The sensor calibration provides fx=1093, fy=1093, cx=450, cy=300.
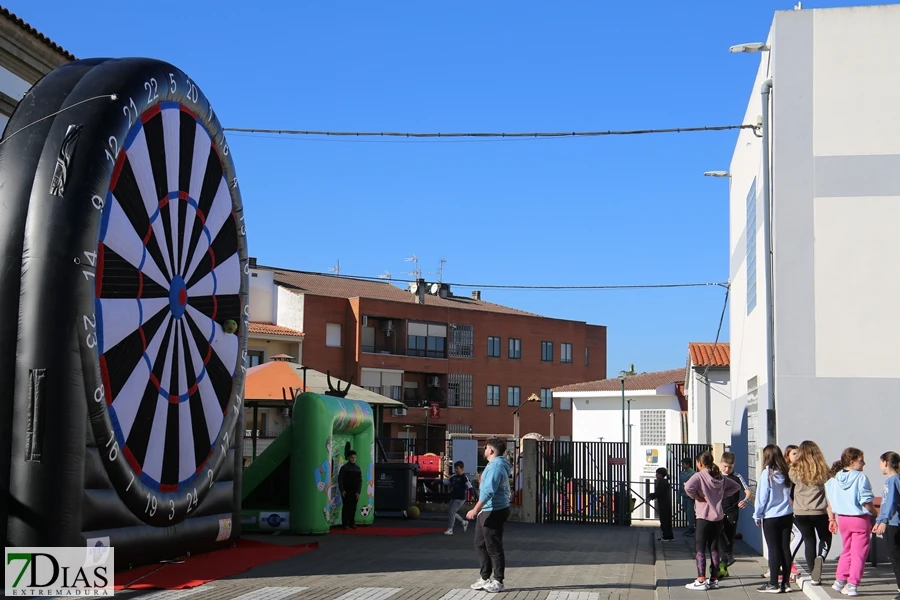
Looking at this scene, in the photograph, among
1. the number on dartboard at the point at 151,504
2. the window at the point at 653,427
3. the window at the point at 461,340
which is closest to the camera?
the number on dartboard at the point at 151,504

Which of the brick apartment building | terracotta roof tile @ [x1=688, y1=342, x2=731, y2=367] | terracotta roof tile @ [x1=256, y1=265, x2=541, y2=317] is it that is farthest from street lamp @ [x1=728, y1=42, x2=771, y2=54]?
terracotta roof tile @ [x1=256, y1=265, x2=541, y2=317]

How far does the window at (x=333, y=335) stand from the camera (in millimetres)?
64656

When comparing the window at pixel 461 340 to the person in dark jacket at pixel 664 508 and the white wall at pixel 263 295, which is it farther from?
the person in dark jacket at pixel 664 508

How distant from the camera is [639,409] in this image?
167 feet

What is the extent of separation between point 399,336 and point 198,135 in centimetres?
5265

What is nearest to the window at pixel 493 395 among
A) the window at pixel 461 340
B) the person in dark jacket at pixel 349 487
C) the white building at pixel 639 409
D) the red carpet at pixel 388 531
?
the window at pixel 461 340

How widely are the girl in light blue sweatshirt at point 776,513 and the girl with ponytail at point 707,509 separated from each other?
42 cm

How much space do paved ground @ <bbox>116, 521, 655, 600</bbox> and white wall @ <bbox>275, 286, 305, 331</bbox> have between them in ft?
144

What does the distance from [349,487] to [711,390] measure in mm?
16218

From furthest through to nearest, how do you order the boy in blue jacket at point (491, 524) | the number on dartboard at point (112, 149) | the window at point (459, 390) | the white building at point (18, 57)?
the window at point (459, 390), the white building at point (18, 57), the number on dartboard at point (112, 149), the boy in blue jacket at point (491, 524)

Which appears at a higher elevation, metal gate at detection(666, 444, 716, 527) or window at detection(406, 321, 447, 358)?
window at detection(406, 321, 447, 358)

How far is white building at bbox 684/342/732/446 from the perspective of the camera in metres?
33.0

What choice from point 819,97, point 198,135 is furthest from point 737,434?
point 198,135

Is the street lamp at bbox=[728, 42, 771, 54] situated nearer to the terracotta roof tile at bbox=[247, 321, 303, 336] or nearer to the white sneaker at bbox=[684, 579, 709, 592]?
the white sneaker at bbox=[684, 579, 709, 592]
